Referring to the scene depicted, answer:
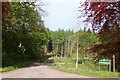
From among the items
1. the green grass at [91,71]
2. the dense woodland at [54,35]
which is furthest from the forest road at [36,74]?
the dense woodland at [54,35]

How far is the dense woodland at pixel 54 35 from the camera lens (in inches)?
363

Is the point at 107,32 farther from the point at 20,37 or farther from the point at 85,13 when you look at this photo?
the point at 20,37

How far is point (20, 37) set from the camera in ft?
157

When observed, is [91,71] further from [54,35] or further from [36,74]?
[54,35]

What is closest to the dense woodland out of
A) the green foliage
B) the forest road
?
the green foliage

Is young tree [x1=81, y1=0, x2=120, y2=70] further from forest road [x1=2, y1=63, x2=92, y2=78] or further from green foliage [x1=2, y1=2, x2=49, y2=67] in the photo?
green foliage [x1=2, y1=2, x2=49, y2=67]

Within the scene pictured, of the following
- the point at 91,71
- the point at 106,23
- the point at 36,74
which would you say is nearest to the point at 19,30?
the point at 91,71

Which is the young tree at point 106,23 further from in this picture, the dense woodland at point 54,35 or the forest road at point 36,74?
the forest road at point 36,74

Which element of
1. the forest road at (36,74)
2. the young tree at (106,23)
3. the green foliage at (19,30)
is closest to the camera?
the young tree at (106,23)

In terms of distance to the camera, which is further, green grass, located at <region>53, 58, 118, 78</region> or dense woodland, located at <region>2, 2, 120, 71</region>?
green grass, located at <region>53, 58, 118, 78</region>

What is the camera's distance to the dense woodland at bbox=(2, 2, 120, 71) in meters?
9.23

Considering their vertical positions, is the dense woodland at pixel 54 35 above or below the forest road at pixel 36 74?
above

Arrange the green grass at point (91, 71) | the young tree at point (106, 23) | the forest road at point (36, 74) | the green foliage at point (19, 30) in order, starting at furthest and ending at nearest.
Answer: the green foliage at point (19, 30)
the green grass at point (91, 71)
the forest road at point (36, 74)
the young tree at point (106, 23)

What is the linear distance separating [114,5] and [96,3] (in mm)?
591
